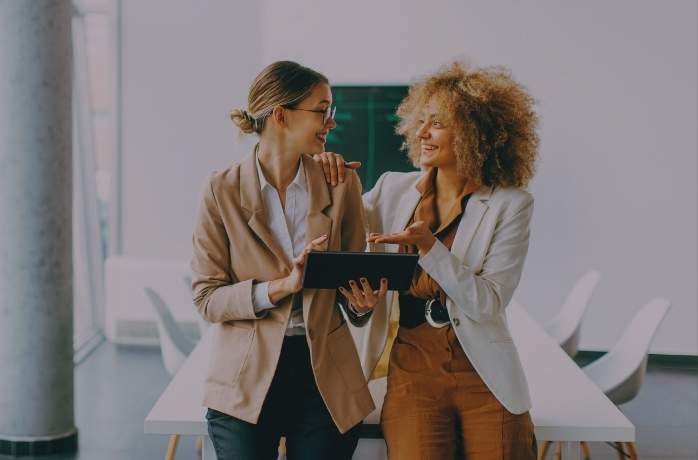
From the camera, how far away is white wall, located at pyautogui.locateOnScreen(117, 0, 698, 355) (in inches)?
240

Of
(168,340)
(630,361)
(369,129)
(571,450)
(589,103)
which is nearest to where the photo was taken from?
(571,450)

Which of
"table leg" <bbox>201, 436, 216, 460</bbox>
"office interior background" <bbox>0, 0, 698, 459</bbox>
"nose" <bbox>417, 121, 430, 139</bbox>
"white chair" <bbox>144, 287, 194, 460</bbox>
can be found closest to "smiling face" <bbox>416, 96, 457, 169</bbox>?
"nose" <bbox>417, 121, 430, 139</bbox>

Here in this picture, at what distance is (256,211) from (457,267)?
1.93 ft

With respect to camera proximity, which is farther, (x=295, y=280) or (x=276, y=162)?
(x=276, y=162)

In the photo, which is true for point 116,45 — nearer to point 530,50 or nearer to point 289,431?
point 530,50

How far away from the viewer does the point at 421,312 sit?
2662mm

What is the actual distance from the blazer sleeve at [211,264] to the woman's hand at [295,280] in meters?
0.09

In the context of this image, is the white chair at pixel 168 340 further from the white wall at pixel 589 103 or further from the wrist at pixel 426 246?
the white wall at pixel 589 103

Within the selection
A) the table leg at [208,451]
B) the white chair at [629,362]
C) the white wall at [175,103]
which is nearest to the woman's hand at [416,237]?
the table leg at [208,451]

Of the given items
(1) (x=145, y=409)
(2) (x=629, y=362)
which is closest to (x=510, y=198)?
(2) (x=629, y=362)

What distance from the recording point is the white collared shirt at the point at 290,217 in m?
2.45

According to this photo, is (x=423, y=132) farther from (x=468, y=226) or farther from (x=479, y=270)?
(x=479, y=270)

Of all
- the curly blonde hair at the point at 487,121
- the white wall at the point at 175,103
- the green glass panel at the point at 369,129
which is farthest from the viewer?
the white wall at the point at 175,103

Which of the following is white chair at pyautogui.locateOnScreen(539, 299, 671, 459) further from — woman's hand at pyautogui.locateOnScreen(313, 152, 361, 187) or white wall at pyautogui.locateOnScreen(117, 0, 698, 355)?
white wall at pyautogui.locateOnScreen(117, 0, 698, 355)
